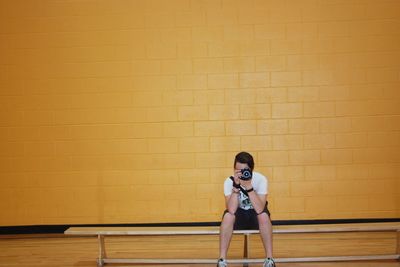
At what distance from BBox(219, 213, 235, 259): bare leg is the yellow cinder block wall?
148 centimetres

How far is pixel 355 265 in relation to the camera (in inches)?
151

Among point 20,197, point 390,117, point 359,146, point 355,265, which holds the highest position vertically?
point 390,117

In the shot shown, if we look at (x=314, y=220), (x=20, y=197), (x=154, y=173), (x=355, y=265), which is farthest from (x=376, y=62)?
(x=20, y=197)

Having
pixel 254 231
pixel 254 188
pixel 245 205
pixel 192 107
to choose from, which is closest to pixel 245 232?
pixel 254 231

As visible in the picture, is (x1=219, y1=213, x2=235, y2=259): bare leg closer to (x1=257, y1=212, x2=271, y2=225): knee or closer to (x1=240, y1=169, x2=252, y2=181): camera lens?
(x1=257, y1=212, x2=271, y2=225): knee

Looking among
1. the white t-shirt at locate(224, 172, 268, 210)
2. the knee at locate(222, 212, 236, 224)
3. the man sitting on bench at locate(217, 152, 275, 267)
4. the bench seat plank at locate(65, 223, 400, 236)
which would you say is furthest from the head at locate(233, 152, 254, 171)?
the bench seat plank at locate(65, 223, 400, 236)

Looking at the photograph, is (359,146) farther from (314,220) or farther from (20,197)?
(20,197)

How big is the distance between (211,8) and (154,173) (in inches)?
74.4

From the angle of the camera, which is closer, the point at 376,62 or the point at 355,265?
the point at 355,265

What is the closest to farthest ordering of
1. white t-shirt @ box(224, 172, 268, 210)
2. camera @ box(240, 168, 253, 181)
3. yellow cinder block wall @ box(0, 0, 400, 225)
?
camera @ box(240, 168, 253, 181), white t-shirt @ box(224, 172, 268, 210), yellow cinder block wall @ box(0, 0, 400, 225)

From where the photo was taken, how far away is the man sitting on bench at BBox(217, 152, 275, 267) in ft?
11.8

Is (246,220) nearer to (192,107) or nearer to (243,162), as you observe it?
(243,162)

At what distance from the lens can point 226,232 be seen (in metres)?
3.62

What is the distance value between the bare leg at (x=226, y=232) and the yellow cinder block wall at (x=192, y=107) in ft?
4.85
